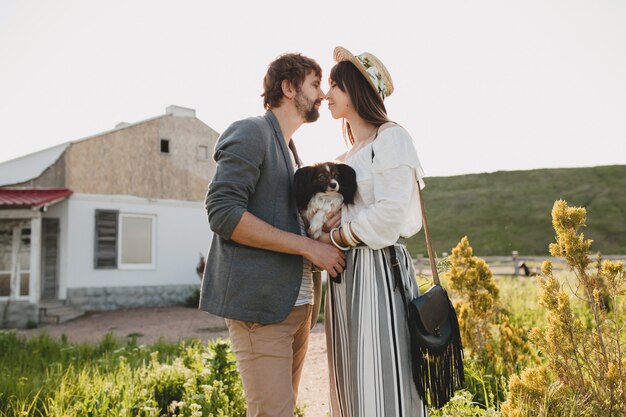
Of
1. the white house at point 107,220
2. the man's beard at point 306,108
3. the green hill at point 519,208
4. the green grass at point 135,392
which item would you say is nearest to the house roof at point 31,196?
the white house at point 107,220

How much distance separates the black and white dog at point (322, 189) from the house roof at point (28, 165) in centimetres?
1182

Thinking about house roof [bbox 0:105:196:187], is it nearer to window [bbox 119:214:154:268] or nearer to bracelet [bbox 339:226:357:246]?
window [bbox 119:214:154:268]

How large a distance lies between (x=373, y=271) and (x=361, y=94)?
83cm

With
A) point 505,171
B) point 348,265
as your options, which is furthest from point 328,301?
point 505,171

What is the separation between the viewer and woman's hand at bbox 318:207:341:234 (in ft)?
7.37

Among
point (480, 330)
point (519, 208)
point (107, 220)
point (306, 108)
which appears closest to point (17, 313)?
point (107, 220)

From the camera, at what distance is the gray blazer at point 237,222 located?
203 cm

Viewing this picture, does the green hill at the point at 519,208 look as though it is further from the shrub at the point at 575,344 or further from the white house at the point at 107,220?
the shrub at the point at 575,344

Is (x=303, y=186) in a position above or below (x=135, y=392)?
above

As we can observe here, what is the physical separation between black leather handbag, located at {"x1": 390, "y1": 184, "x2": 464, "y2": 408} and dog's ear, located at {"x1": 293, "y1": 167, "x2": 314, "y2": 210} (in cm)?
46

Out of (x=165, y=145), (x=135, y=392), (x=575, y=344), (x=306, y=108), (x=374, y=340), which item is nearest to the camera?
(x=374, y=340)

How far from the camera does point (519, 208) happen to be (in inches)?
1667

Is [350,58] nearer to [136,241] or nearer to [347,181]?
[347,181]

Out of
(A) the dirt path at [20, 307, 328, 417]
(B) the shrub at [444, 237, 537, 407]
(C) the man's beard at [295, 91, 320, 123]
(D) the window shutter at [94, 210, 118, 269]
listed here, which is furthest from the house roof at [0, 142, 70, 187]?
(C) the man's beard at [295, 91, 320, 123]
